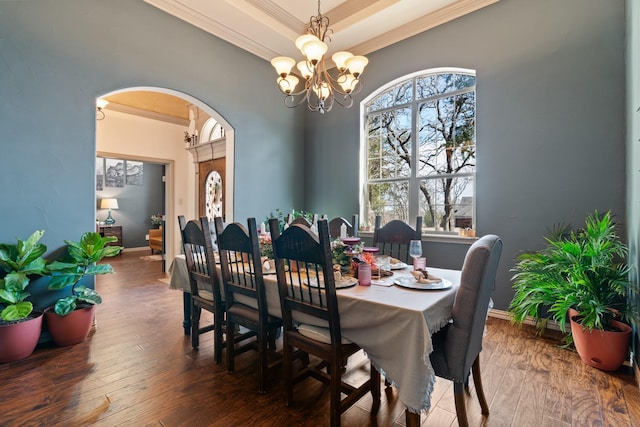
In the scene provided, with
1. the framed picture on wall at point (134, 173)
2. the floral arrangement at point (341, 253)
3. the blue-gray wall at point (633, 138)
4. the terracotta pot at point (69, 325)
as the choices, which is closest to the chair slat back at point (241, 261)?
the floral arrangement at point (341, 253)

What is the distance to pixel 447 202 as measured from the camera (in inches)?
148

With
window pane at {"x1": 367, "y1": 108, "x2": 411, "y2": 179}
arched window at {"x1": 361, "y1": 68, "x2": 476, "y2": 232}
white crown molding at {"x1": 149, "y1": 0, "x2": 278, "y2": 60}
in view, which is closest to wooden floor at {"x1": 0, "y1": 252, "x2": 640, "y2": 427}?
arched window at {"x1": 361, "y1": 68, "x2": 476, "y2": 232}

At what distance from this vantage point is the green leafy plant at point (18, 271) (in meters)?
2.21

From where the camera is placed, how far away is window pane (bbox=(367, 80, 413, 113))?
13.5 ft

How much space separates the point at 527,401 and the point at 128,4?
4941 mm

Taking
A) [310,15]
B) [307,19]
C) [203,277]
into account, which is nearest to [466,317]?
[203,277]

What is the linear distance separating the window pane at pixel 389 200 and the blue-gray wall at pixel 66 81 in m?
2.58

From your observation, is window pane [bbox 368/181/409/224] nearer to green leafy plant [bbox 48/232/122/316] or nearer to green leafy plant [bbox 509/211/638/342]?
green leafy plant [bbox 509/211/638/342]

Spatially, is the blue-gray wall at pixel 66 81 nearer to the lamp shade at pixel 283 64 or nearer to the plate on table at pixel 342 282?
the lamp shade at pixel 283 64

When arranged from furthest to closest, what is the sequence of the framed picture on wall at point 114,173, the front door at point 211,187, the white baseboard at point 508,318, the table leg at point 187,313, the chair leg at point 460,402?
the framed picture on wall at point 114,173
the front door at point 211,187
the white baseboard at point 508,318
the table leg at point 187,313
the chair leg at point 460,402

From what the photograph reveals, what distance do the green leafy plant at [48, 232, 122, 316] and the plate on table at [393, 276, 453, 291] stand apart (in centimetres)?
263

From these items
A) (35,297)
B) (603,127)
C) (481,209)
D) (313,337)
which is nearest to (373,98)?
(481,209)

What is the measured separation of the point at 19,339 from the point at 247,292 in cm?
192

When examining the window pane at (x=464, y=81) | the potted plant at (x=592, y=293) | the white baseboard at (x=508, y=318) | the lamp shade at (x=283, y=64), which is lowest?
the white baseboard at (x=508, y=318)
